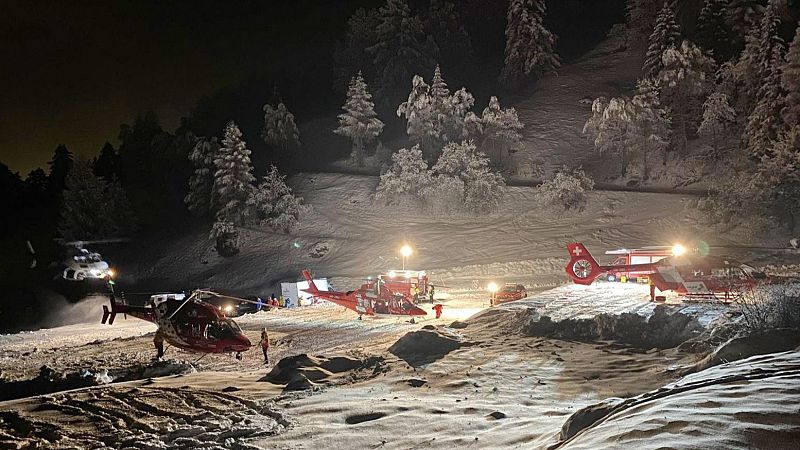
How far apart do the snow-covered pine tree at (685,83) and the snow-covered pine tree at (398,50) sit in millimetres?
32293

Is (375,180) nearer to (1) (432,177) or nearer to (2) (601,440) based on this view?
(1) (432,177)

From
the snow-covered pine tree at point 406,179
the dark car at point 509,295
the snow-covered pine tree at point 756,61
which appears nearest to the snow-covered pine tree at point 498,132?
the snow-covered pine tree at point 406,179

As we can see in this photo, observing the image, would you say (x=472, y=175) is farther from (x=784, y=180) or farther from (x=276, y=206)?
(x=784, y=180)

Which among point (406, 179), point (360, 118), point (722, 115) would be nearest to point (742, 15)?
point (722, 115)

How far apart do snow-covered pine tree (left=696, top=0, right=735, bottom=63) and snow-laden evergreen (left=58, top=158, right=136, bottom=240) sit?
2652 inches

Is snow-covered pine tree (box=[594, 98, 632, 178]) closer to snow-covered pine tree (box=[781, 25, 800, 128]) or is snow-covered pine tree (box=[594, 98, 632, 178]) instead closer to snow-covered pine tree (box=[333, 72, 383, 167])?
snow-covered pine tree (box=[781, 25, 800, 128])

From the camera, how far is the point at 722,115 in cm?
4612

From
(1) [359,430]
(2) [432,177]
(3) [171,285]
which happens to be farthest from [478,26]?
(1) [359,430]

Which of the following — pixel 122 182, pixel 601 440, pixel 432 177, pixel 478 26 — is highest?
pixel 478 26

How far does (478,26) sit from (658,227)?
57.4 m

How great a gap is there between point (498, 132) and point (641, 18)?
104 feet

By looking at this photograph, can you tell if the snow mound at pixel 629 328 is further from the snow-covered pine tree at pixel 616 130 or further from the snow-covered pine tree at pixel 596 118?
the snow-covered pine tree at pixel 596 118

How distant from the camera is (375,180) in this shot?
5747 centimetres

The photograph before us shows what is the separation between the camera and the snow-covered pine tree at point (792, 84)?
38.7 meters
